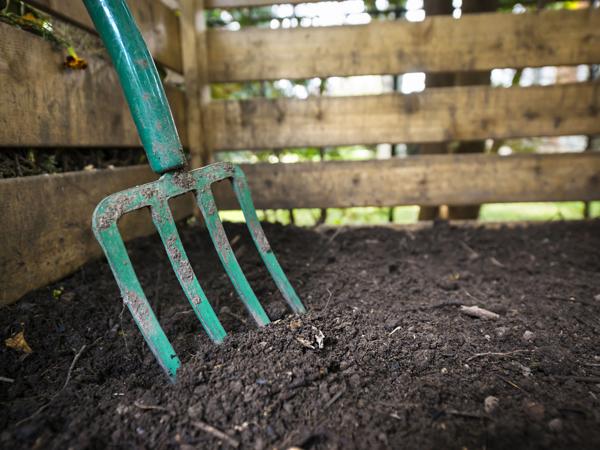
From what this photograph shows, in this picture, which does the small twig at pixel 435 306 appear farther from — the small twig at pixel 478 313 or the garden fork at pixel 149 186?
the garden fork at pixel 149 186

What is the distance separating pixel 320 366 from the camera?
1.09 metres

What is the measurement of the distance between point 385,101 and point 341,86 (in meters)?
2.18

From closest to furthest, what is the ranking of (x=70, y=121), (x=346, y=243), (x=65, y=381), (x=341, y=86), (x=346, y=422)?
(x=346, y=422) → (x=65, y=381) → (x=70, y=121) → (x=346, y=243) → (x=341, y=86)

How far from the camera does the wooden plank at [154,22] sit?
4.73 ft

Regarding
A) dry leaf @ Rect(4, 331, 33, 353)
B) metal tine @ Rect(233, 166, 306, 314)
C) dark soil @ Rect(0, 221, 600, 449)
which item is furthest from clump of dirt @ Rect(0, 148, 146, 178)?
metal tine @ Rect(233, 166, 306, 314)

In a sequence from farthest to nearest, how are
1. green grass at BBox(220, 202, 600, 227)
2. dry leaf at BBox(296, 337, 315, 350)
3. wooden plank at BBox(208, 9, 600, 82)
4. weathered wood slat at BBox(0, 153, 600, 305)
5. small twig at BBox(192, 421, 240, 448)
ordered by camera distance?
1. green grass at BBox(220, 202, 600, 227)
2. weathered wood slat at BBox(0, 153, 600, 305)
3. wooden plank at BBox(208, 9, 600, 82)
4. dry leaf at BBox(296, 337, 315, 350)
5. small twig at BBox(192, 421, 240, 448)

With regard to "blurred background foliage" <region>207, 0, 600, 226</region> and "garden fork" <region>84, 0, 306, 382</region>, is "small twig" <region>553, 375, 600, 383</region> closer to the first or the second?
"garden fork" <region>84, 0, 306, 382</region>

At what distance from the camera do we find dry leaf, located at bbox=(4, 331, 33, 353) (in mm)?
1137

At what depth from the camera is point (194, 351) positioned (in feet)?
3.93

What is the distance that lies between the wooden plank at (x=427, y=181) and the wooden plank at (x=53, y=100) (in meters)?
0.83

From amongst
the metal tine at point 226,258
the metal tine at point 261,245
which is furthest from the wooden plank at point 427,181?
the metal tine at point 226,258

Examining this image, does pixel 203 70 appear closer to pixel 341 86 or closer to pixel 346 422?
pixel 346 422

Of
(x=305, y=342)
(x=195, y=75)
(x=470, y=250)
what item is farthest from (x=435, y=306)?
(x=195, y=75)

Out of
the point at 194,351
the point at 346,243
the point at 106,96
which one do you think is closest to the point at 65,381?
the point at 194,351
